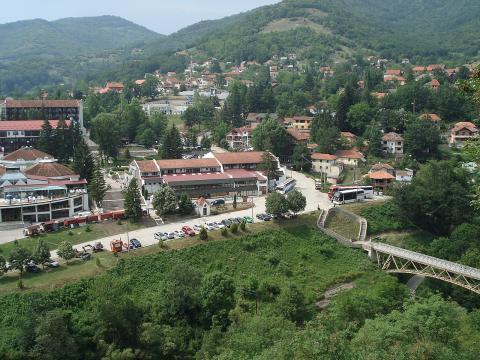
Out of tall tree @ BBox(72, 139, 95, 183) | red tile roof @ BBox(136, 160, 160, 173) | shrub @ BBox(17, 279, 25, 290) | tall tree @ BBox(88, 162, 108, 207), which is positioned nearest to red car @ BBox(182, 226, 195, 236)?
tall tree @ BBox(88, 162, 108, 207)

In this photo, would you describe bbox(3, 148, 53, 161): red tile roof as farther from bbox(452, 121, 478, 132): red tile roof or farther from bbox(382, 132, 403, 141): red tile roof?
bbox(452, 121, 478, 132): red tile roof

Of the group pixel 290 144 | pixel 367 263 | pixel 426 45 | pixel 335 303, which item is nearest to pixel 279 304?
pixel 335 303

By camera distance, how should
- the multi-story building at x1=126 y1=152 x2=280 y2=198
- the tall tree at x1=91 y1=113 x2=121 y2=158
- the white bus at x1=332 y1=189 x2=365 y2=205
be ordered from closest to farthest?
1. the white bus at x1=332 y1=189 x2=365 y2=205
2. the multi-story building at x1=126 y1=152 x2=280 y2=198
3. the tall tree at x1=91 y1=113 x2=121 y2=158

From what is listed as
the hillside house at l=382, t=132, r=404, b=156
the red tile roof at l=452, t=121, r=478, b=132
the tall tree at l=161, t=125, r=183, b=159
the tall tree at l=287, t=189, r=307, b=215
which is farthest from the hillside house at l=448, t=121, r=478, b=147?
the tall tree at l=161, t=125, r=183, b=159

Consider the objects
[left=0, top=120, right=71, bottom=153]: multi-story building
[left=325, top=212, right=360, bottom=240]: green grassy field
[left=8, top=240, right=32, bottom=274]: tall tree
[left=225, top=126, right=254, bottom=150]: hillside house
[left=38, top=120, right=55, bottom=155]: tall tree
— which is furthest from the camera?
[left=225, top=126, right=254, bottom=150]: hillside house

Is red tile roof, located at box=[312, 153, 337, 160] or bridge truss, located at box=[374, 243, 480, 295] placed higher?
red tile roof, located at box=[312, 153, 337, 160]

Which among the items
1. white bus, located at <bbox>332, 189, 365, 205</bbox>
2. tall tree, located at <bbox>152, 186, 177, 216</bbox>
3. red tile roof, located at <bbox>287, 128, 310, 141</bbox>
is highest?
red tile roof, located at <bbox>287, 128, 310, 141</bbox>

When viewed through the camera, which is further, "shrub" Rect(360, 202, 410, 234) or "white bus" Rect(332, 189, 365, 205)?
"white bus" Rect(332, 189, 365, 205)

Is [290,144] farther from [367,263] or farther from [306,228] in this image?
[367,263]
